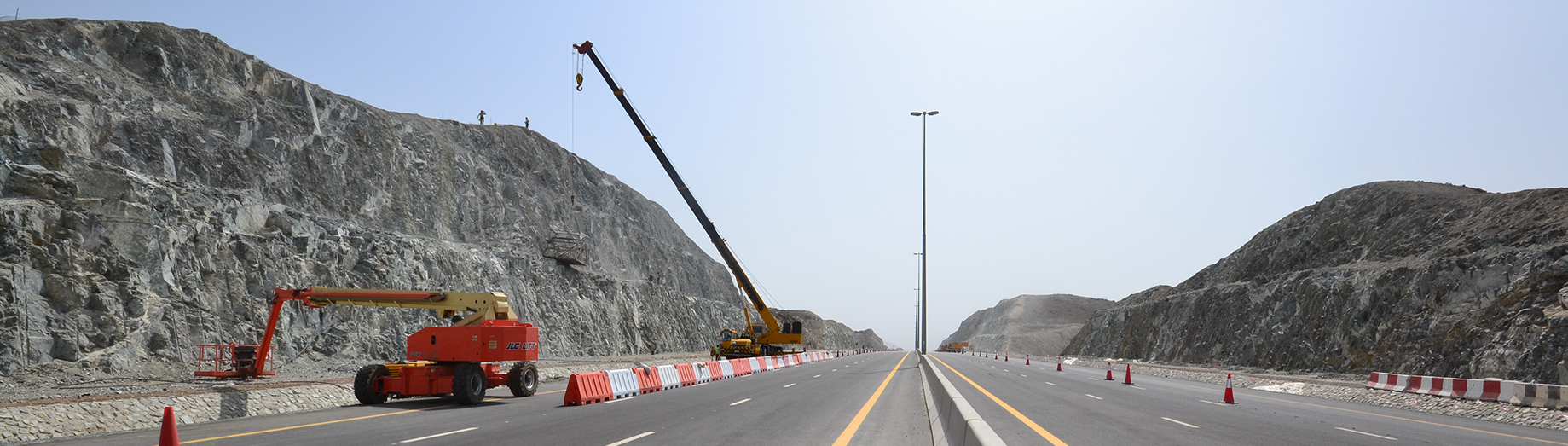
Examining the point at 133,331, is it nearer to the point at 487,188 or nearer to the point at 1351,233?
the point at 487,188

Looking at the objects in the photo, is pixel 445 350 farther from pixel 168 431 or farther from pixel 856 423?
pixel 168 431

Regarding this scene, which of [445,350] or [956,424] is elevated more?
[956,424]

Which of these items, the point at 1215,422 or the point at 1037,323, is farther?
the point at 1037,323

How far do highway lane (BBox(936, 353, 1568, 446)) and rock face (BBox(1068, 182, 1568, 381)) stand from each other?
10754 mm

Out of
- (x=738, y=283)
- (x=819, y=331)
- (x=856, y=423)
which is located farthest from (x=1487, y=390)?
(x=819, y=331)

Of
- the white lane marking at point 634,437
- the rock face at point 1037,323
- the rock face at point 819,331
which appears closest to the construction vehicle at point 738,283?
the white lane marking at point 634,437

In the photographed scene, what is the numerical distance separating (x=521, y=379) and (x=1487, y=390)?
2311cm

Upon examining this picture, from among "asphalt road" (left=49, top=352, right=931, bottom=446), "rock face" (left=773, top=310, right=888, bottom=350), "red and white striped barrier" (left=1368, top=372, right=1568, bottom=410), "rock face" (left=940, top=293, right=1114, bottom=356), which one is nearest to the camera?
"asphalt road" (left=49, top=352, right=931, bottom=446)

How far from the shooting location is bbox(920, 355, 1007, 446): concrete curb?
22.8 ft

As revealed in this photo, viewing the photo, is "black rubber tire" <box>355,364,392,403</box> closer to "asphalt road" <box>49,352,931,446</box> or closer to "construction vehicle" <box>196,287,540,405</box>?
"construction vehicle" <box>196,287,540,405</box>

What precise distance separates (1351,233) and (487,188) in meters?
54.8

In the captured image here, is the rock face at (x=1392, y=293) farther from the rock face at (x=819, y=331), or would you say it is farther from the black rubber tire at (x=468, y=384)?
the rock face at (x=819, y=331)

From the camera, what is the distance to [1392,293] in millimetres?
35531

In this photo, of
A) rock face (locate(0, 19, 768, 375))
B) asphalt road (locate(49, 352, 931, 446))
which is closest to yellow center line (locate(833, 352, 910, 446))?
asphalt road (locate(49, 352, 931, 446))
